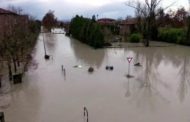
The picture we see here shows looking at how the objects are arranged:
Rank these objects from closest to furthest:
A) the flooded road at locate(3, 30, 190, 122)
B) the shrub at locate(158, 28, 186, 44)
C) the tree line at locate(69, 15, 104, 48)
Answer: the flooded road at locate(3, 30, 190, 122) < the tree line at locate(69, 15, 104, 48) < the shrub at locate(158, 28, 186, 44)

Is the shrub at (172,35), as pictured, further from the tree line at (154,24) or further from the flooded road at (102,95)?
the flooded road at (102,95)

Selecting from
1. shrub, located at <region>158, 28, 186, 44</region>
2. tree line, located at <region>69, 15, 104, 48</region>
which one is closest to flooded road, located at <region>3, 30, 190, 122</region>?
tree line, located at <region>69, 15, 104, 48</region>

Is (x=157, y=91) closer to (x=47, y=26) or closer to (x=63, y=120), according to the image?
(x=63, y=120)

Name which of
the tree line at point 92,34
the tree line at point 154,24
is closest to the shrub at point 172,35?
the tree line at point 154,24

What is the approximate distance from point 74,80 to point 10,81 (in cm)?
413

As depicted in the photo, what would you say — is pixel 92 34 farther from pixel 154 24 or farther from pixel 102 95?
pixel 102 95

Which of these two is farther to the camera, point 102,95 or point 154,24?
point 154,24

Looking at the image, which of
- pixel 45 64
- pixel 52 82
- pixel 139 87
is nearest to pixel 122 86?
Answer: pixel 139 87

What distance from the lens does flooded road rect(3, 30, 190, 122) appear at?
38.7ft

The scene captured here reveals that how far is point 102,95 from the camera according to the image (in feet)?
47.7

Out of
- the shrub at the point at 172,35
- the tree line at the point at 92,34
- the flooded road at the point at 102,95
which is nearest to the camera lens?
the flooded road at the point at 102,95

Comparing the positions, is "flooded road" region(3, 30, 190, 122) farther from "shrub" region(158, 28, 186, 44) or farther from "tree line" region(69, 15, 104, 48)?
"shrub" region(158, 28, 186, 44)

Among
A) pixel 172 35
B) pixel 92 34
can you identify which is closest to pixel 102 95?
pixel 92 34

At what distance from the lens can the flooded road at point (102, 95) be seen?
38.7 feet
